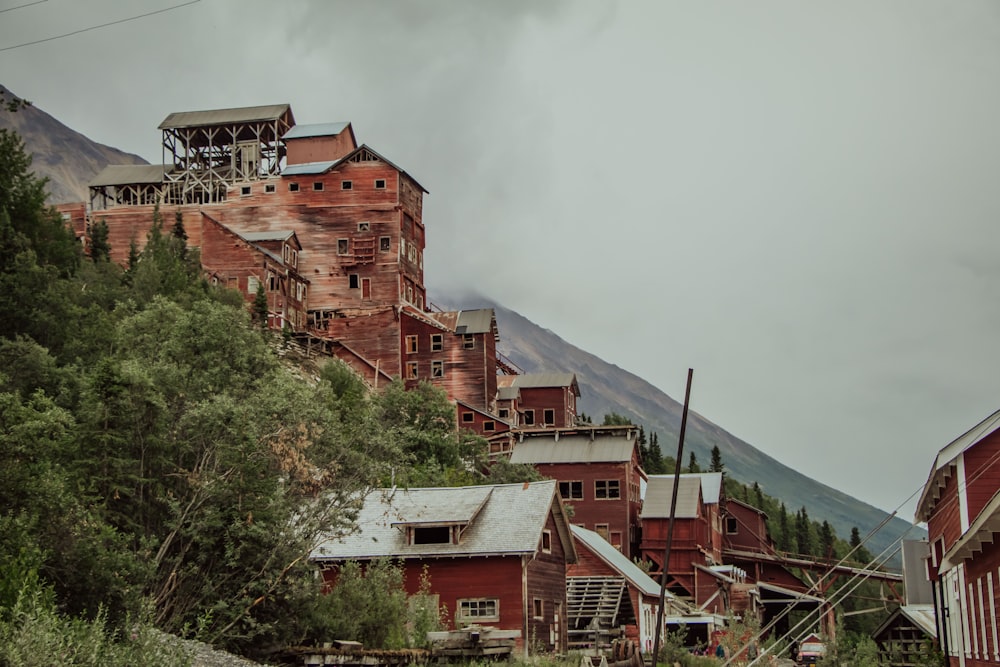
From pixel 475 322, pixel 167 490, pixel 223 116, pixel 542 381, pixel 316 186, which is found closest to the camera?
pixel 167 490

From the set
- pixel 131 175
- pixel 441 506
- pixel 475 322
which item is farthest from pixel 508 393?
pixel 441 506

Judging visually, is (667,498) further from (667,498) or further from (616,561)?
(616,561)

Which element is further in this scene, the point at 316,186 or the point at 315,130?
the point at 315,130

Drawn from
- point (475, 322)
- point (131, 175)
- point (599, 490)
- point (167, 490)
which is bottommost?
point (167, 490)

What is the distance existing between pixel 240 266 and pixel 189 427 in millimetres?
47349

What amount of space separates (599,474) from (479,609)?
1239 inches

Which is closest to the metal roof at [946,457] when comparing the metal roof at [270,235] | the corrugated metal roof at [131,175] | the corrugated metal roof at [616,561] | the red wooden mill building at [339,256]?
the corrugated metal roof at [616,561]

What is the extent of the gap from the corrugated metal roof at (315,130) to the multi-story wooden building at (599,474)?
36.6 meters

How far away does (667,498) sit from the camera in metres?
72.4

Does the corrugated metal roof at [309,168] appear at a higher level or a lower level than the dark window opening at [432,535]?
higher

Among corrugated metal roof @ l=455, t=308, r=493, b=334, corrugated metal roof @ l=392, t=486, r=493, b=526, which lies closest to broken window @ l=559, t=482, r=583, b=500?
corrugated metal roof @ l=455, t=308, r=493, b=334

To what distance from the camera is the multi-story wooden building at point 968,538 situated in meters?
22.9

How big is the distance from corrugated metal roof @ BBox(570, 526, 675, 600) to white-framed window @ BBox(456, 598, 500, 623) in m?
12.9

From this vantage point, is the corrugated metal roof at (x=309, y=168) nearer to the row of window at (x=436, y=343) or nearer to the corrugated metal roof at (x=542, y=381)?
the row of window at (x=436, y=343)
